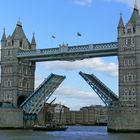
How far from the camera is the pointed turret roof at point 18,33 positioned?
96750 millimetres

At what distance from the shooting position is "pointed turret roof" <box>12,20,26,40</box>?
9675cm

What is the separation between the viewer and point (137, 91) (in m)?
78.8

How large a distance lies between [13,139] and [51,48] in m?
34.0

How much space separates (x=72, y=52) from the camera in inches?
3396

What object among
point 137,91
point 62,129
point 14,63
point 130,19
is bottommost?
point 62,129

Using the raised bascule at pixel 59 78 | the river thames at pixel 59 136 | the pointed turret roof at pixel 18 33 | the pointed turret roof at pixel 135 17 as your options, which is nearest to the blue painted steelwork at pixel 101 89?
the raised bascule at pixel 59 78

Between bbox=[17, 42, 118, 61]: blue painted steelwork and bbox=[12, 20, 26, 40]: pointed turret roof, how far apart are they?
4.21 metres

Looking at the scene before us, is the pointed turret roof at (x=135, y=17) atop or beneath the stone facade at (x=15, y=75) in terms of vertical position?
atop

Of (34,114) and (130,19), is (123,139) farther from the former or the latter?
(34,114)

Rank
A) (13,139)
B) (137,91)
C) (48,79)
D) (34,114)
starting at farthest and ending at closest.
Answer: (34,114) → (48,79) → (137,91) → (13,139)

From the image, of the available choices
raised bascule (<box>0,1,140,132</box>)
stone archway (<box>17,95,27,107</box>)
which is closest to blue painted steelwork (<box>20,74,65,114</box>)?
raised bascule (<box>0,1,140,132</box>)

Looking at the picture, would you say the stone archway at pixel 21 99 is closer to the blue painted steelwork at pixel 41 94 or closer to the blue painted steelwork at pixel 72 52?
the blue painted steelwork at pixel 41 94

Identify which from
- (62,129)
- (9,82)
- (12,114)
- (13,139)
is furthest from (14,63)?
(13,139)

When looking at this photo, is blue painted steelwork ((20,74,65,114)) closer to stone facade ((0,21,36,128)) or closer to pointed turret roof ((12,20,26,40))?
stone facade ((0,21,36,128))
